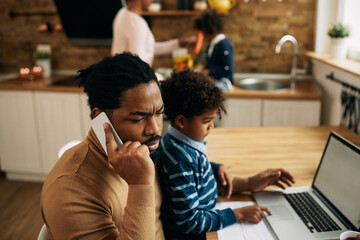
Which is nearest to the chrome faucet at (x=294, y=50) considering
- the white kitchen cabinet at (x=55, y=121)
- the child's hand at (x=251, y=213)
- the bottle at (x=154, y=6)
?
the bottle at (x=154, y=6)

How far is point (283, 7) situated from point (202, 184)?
2.44 meters

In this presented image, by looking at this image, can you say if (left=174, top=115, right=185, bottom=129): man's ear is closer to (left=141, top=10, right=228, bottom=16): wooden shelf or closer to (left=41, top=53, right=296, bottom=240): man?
(left=41, top=53, right=296, bottom=240): man

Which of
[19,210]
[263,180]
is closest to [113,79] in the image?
[263,180]

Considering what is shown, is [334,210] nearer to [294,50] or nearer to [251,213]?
[251,213]

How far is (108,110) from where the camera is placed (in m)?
0.89

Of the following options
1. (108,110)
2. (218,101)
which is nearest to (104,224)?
(108,110)

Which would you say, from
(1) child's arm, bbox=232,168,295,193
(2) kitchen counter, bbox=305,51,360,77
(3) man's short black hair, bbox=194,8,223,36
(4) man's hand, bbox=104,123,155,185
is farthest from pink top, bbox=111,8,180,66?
(4) man's hand, bbox=104,123,155,185

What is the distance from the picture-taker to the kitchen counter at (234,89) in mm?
2613

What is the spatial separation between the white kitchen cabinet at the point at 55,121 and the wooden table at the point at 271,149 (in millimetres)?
1593

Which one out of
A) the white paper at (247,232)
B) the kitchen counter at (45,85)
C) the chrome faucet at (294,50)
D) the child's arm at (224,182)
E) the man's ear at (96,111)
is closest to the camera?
the man's ear at (96,111)

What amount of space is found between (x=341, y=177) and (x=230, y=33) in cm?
229

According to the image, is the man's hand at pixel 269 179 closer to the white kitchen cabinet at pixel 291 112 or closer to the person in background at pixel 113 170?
the person in background at pixel 113 170

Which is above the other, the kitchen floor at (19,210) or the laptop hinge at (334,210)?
the laptop hinge at (334,210)

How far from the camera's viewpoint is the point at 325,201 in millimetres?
1186
